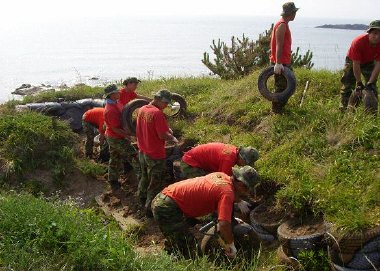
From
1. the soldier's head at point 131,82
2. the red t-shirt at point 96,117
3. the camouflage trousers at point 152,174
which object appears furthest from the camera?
the red t-shirt at point 96,117

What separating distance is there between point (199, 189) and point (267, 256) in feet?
4.35

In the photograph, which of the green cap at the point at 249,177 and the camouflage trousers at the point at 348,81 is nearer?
the green cap at the point at 249,177

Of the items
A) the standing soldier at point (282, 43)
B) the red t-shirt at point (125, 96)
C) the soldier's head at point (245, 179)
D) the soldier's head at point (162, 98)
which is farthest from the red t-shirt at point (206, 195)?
the red t-shirt at point (125, 96)

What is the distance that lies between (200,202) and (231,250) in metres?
0.70

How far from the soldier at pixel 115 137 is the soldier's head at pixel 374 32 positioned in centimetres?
453

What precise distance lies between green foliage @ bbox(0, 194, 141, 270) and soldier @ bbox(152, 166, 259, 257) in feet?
3.09

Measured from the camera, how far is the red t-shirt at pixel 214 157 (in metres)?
6.59

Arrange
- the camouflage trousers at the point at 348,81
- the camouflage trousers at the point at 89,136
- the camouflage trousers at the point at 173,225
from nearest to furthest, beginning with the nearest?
the camouflage trousers at the point at 173,225
the camouflage trousers at the point at 348,81
the camouflage trousers at the point at 89,136

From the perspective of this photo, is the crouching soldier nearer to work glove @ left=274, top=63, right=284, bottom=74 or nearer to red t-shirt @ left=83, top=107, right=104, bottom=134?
work glove @ left=274, top=63, right=284, bottom=74

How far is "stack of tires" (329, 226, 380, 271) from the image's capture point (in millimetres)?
5117

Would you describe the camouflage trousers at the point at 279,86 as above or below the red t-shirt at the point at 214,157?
above

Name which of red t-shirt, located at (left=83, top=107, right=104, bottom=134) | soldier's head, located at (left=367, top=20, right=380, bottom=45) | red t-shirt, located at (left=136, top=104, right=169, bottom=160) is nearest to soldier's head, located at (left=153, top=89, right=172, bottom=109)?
red t-shirt, located at (left=136, top=104, right=169, bottom=160)

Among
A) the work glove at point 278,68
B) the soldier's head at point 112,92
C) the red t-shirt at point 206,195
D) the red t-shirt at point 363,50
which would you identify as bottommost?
the red t-shirt at point 206,195

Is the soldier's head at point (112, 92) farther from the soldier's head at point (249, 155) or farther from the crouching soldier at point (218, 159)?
the soldier's head at point (249, 155)
